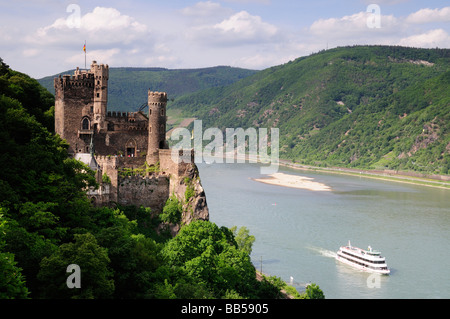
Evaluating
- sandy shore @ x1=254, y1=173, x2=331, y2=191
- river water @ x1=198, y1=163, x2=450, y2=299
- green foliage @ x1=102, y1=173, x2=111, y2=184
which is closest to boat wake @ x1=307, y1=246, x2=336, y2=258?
river water @ x1=198, y1=163, x2=450, y2=299

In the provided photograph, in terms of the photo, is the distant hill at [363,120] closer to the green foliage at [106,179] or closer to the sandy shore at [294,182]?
the sandy shore at [294,182]

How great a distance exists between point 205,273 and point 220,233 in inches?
237

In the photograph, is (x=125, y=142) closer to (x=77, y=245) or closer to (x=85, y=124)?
(x=85, y=124)

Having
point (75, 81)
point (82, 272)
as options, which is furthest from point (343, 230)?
point (82, 272)

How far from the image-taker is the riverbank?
326ft

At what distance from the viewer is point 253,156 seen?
140 m

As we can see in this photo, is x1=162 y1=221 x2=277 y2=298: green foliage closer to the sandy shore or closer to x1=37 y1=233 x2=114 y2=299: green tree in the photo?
x1=37 y1=233 x2=114 y2=299: green tree

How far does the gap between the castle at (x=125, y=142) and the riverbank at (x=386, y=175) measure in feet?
223

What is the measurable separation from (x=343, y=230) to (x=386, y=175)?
57023 mm

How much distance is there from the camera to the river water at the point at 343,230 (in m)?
40.5
